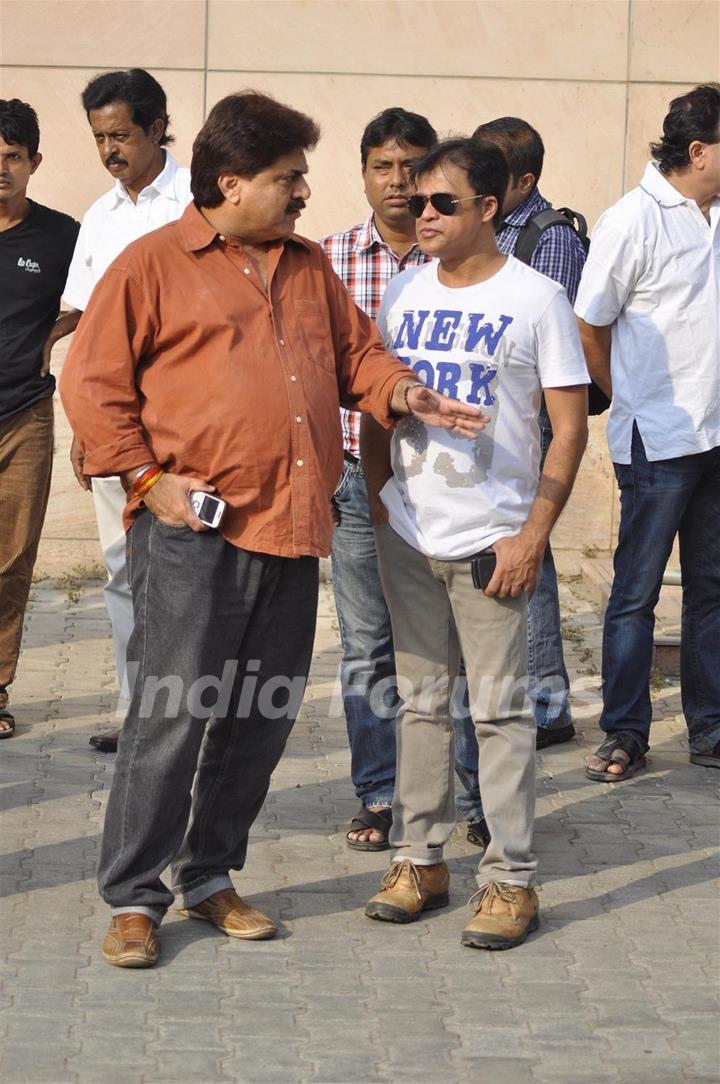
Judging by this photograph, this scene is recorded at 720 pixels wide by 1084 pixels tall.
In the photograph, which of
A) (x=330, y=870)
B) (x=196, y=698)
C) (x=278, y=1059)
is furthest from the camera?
(x=330, y=870)

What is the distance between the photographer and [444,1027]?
4000 millimetres

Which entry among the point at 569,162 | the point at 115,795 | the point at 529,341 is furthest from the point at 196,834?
the point at 569,162

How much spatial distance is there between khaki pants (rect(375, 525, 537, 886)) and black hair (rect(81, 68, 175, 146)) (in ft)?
6.79

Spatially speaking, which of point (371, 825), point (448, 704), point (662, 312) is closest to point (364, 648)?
point (371, 825)

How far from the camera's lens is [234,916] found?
453 centimetres

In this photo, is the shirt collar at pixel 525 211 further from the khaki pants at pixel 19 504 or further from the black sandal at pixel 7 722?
the black sandal at pixel 7 722

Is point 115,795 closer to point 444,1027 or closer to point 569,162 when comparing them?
point 444,1027

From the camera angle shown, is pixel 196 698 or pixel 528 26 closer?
pixel 196 698

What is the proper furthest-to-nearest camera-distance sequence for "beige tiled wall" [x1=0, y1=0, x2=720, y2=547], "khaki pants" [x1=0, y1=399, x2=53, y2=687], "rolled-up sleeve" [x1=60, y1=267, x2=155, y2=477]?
"beige tiled wall" [x1=0, y1=0, x2=720, y2=547], "khaki pants" [x1=0, y1=399, x2=53, y2=687], "rolled-up sleeve" [x1=60, y1=267, x2=155, y2=477]

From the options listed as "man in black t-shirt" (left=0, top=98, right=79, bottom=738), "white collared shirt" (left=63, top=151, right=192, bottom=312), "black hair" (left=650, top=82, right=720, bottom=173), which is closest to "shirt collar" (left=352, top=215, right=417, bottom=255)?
"white collared shirt" (left=63, top=151, right=192, bottom=312)

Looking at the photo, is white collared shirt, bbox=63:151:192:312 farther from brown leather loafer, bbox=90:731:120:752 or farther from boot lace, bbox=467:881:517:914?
boot lace, bbox=467:881:517:914

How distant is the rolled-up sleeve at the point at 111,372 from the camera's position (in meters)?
4.18

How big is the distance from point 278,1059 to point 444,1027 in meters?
0.42

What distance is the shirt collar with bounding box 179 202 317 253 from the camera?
427 cm
